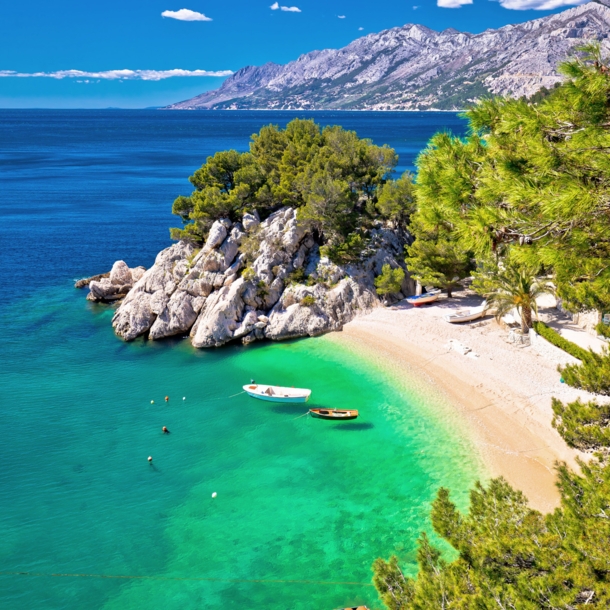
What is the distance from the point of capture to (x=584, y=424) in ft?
39.0

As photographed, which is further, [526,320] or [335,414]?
[526,320]

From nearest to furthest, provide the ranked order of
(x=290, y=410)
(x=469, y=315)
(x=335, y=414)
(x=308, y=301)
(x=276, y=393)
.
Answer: (x=335, y=414) < (x=290, y=410) < (x=276, y=393) < (x=469, y=315) < (x=308, y=301)

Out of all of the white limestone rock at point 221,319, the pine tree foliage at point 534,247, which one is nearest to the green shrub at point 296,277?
the white limestone rock at point 221,319

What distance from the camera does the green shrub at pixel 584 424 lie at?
1102 cm

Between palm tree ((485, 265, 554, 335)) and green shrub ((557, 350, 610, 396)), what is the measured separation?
712 inches

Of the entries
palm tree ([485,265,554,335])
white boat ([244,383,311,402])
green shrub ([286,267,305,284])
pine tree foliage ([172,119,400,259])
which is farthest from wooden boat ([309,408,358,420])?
pine tree foliage ([172,119,400,259])

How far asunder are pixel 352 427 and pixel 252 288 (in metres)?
14.6

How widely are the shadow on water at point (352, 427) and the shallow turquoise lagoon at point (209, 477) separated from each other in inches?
3.9

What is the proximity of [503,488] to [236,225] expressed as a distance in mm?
31188

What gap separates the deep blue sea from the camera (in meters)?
17.2

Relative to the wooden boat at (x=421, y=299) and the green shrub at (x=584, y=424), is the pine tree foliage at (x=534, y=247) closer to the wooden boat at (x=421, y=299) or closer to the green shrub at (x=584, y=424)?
the green shrub at (x=584, y=424)

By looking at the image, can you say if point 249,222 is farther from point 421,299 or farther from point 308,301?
point 421,299

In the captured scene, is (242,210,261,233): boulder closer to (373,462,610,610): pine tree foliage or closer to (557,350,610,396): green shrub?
(557,350,610,396): green shrub

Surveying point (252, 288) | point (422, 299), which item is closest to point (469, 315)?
point (422, 299)
